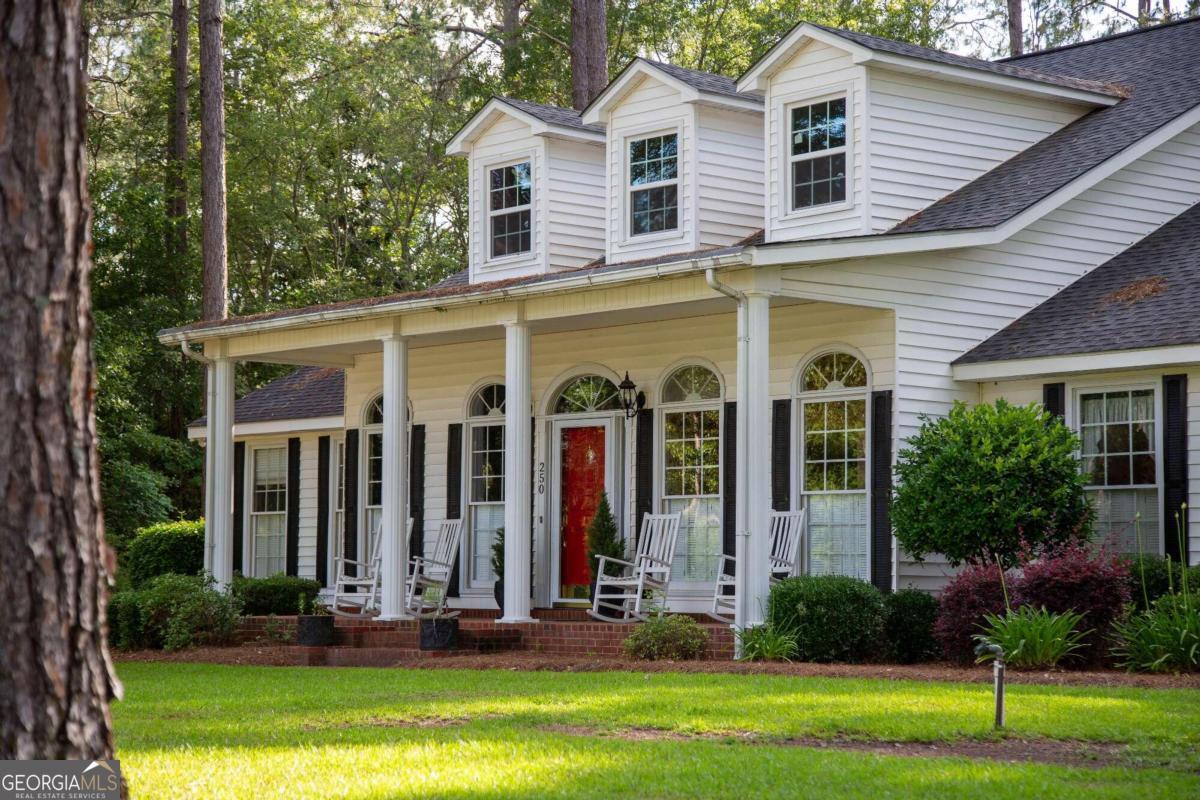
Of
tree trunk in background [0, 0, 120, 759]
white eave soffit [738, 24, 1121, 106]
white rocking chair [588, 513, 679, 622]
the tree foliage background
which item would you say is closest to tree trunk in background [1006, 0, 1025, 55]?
the tree foliage background

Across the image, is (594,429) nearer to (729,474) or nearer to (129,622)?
(729,474)

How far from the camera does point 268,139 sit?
99.0ft

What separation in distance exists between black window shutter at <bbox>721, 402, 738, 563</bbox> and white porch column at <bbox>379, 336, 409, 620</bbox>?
3.24 m

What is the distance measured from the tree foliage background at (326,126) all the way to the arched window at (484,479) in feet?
36.0

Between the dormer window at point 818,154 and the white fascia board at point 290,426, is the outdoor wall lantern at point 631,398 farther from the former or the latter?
the white fascia board at point 290,426

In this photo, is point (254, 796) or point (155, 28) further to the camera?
point (155, 28)

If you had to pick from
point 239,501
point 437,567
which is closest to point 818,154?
point 437,567

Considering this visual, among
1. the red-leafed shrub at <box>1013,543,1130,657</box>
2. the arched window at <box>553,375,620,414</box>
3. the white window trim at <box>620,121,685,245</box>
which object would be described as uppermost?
the white window trim at <box>620,121,685,245</box>

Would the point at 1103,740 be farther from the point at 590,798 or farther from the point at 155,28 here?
the point at 155,28

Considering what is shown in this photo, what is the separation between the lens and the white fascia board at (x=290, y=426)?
20.9 meters

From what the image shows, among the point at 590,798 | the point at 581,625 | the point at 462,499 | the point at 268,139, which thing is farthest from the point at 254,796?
the point at 268,139

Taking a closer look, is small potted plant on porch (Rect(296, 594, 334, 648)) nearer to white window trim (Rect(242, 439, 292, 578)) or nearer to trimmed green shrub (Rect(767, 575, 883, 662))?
trimmed green shrub (Rect(767, 575, 883, 662))

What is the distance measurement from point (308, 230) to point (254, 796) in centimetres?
2550

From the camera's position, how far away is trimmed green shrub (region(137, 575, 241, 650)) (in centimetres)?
1642
